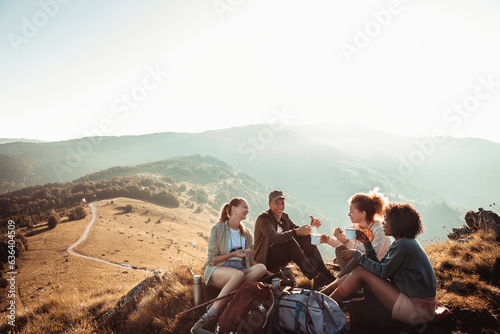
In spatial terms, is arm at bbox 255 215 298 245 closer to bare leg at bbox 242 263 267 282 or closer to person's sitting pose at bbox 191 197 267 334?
person's sitting pose at bbox 191 197 267 334

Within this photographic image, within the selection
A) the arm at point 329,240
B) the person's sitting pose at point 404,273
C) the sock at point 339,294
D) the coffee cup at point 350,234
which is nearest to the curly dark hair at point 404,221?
the person's sitting pose at point 404,273

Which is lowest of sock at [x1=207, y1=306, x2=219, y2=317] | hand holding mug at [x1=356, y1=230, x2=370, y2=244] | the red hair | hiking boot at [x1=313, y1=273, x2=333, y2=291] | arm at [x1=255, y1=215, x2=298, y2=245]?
hiking boot at [x1=313, y1=273, x2=333, y2=291]

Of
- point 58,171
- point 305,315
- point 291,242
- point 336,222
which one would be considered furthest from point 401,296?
point 58,171

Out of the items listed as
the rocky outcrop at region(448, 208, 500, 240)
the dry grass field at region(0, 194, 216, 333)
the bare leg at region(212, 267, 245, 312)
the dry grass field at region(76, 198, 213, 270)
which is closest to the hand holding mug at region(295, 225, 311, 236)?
the bare leg at region(212, 267, 245, 312)

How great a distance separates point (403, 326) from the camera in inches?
118

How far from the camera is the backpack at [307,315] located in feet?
9.41

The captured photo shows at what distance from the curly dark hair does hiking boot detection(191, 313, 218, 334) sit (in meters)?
2.62

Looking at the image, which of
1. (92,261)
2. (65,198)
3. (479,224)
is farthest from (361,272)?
(65,198)

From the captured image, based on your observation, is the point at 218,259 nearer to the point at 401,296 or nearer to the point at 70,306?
the point at 401,296

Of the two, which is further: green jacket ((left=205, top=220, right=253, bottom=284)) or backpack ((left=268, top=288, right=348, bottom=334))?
green jacket ((left=205, top=220, right=253, bottom=284))

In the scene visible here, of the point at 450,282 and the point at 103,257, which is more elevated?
the point at 450,282

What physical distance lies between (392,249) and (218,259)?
2526 millimetres

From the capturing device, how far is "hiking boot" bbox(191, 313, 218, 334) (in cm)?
325

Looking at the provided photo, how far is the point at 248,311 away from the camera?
3035mm
